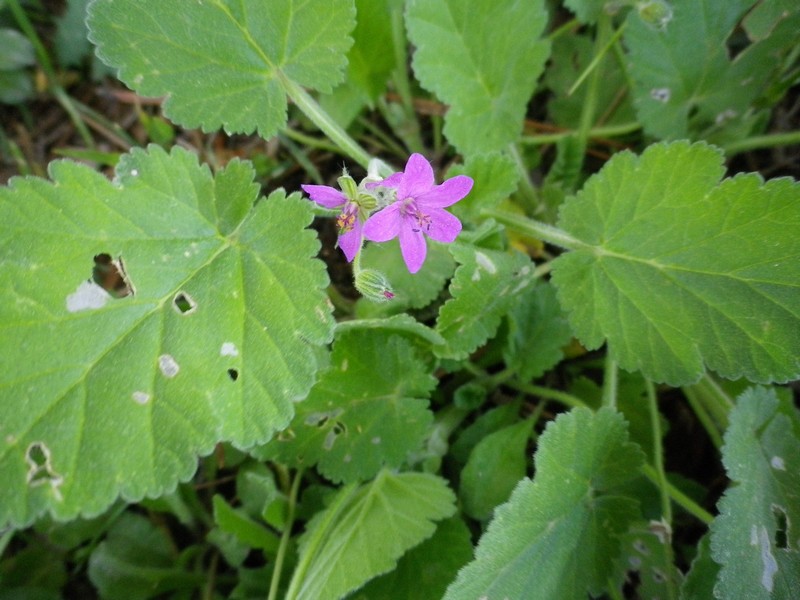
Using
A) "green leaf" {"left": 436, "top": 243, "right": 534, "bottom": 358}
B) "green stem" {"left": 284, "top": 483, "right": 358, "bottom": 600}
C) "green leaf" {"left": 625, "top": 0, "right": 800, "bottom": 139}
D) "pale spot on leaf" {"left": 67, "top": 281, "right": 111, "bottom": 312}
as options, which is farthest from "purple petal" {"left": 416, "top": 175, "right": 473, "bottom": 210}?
"green leaf" {"left": 625, "top": 0, "right": 800, "bottom": 139}

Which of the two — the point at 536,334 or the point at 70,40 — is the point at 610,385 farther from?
the point at 70,40

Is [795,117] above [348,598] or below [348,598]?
above

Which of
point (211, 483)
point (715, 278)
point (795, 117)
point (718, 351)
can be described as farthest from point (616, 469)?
point (795, 117)

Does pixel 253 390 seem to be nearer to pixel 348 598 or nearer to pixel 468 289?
pixel 468 289

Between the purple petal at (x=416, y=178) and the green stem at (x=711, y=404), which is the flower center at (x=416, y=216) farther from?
the green stem at (x=711, y=404)

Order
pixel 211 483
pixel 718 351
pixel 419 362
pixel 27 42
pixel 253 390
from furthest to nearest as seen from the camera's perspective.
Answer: pixel 27 42 → pixel 211 483 → pixel 419 362 → pixel 718 351 → pixel 253 390

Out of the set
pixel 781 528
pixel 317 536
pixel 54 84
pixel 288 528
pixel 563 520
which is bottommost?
pixel 288 528

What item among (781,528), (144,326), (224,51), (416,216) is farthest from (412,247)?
(781,528)
